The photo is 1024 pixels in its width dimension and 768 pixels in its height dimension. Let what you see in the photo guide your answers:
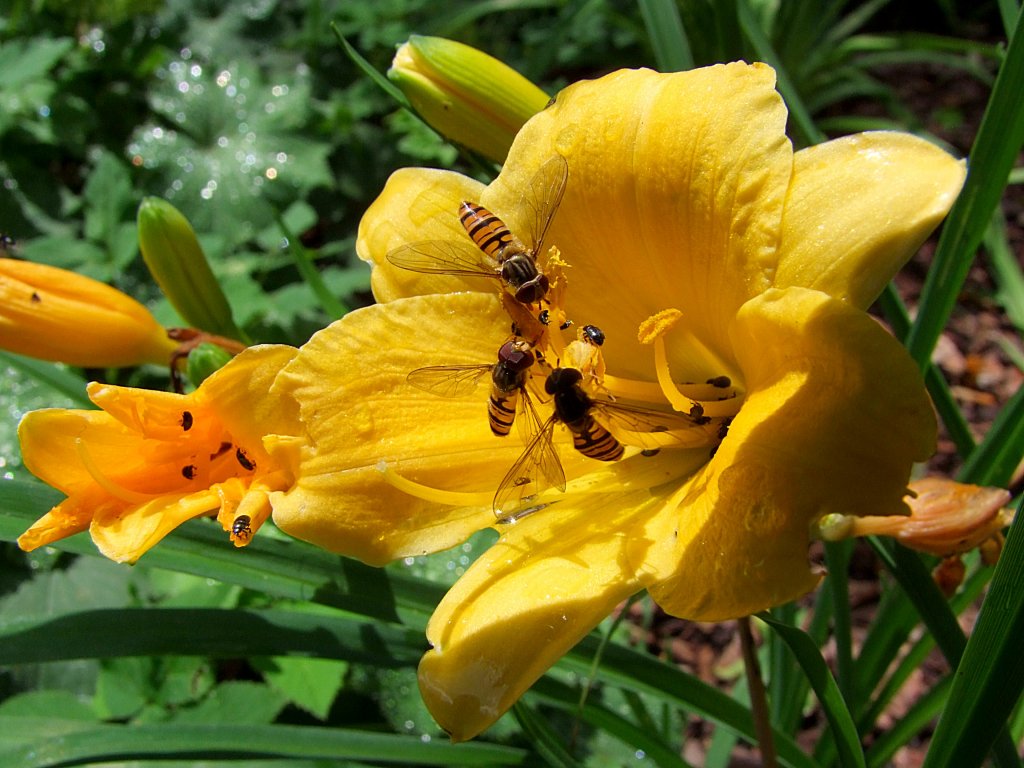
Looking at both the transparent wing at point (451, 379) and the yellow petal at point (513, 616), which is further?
the transparent wing at point (451, 379)

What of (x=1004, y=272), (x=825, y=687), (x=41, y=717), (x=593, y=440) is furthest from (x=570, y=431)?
(x=1004, y=272)

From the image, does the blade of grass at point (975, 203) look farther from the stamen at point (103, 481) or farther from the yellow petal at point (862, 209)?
the stamen at point (103, 481)

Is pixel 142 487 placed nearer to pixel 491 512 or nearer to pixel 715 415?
pixel 491 512

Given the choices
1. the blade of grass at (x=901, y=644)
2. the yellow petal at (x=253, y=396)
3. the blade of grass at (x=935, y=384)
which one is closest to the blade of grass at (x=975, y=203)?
the blade of grass at (x=935, y=384)

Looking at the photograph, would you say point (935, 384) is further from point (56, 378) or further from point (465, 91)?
point (56, 378)

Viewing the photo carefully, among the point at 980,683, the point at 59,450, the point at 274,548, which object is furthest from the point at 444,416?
the point at 980,683

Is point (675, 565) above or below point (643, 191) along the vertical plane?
below

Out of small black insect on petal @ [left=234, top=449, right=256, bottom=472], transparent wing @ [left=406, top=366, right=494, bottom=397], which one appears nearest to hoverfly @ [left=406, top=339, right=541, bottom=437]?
transparent wing @ [left=406, top=366, right=494, bottom=397]
